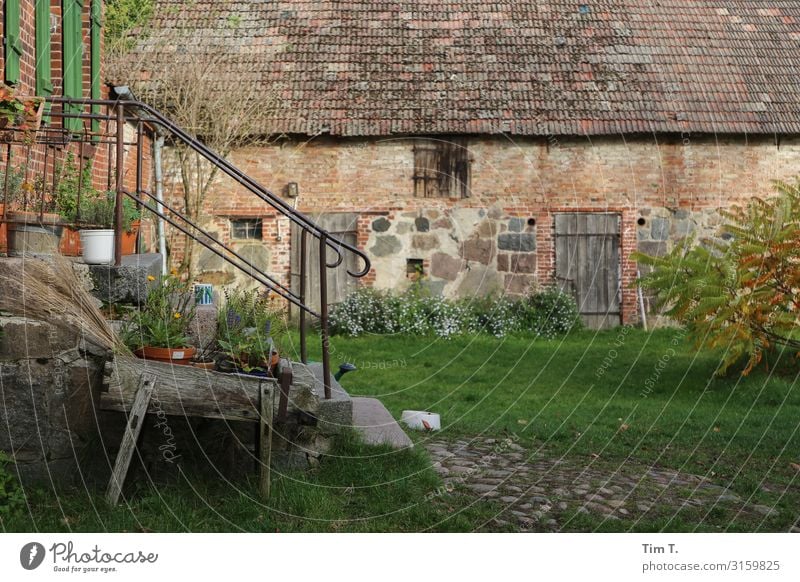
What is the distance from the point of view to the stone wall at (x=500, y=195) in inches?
599

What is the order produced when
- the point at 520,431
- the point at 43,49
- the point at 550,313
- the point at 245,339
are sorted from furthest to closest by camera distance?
the point at 550,313, the point at 43,49, the point at 520,431, the point at 245,339

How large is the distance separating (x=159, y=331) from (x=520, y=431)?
12.2 feet

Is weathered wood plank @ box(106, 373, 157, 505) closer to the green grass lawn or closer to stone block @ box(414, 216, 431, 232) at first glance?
the green grass lawn

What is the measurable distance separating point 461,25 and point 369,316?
17.8 ft

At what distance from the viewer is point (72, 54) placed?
10.0 m

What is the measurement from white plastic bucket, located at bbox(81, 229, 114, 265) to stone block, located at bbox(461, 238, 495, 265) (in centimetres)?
928

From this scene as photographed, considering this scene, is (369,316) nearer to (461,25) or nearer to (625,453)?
(461,25)

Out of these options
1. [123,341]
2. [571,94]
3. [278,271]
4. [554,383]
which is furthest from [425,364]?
[123,341]

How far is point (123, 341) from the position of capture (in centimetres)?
582

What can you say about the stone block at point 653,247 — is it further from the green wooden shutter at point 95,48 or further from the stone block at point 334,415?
the stone block at point 334,415

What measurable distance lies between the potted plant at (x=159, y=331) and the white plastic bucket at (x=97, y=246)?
0.42 metres

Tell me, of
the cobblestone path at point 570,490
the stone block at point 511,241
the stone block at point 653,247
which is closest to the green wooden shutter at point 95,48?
the cobblestone path at point 570,490

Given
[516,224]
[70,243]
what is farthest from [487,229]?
[70,243]

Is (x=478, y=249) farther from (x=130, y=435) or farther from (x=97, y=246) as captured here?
(x=130, y=435)
